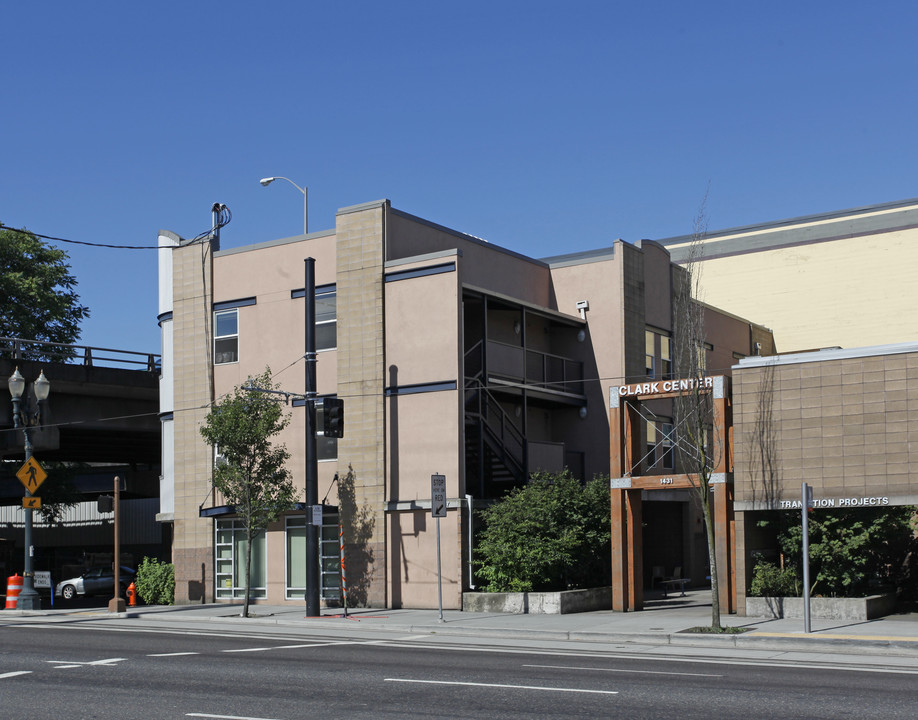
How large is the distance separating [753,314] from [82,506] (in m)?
32.4

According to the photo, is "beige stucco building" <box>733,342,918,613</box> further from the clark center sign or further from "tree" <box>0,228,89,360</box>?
"tree" <box>0,228,89,360</box>

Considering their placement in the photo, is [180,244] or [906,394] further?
[180,244]

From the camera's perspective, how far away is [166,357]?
3272 cm

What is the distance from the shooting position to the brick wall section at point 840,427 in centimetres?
2188

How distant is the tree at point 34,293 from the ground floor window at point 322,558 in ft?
→ 77.0

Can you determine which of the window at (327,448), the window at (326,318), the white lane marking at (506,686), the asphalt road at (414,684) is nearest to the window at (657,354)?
the window at (326,318)

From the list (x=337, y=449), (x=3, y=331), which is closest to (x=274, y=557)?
(x=337, y=449)

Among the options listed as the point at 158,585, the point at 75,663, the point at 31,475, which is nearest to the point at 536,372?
the point at 158,585

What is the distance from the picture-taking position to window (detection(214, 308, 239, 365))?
31500 mm

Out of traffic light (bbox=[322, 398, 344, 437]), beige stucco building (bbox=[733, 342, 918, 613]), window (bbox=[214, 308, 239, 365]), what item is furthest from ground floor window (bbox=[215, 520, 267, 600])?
beige stucco building (bbox=[733, 342, 918, 613])

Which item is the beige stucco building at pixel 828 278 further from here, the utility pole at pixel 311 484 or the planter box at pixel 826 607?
the utility pole at pixel 311 484

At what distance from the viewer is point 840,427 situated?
886 inches

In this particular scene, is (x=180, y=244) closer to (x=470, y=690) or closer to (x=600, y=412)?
(x=600, y=412)

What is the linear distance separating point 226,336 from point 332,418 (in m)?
7.05
